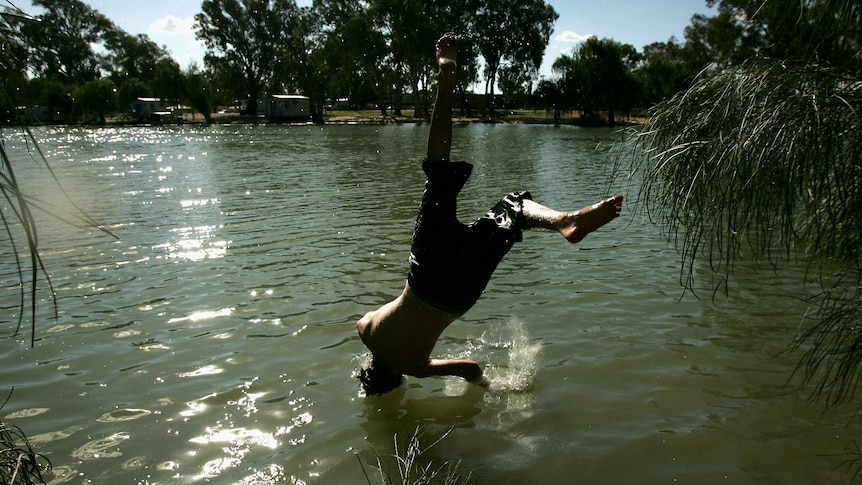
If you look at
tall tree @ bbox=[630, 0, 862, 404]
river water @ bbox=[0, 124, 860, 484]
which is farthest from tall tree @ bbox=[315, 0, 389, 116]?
tall tree @ bbox=[630, 0, 862, 404]

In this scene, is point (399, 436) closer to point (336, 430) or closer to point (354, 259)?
point (336, 430)

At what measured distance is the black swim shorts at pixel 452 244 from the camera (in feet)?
15.2

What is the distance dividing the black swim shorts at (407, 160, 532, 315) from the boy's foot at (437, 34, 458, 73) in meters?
0.81

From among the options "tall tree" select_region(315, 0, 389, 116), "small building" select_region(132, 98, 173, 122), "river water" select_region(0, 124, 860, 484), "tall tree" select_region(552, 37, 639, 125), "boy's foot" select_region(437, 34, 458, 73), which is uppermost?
"tall tree" select_region(315, 0, 389, 116)

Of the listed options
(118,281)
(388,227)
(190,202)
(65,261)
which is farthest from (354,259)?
(190,202)

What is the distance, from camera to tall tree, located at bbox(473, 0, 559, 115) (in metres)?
89.8

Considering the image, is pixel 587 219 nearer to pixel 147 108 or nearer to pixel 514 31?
pixel 514 31

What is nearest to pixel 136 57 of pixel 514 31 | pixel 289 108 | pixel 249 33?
pixel 249 33

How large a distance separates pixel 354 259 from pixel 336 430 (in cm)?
528

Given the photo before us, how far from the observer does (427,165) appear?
4.85m

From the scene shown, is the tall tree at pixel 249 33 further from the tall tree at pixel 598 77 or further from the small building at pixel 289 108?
the tall tree at pixel 598 77

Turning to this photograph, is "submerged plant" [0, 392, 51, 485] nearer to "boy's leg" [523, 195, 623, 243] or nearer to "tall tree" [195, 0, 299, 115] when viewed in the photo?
"boy's leg" [523, 195, 623, 243]

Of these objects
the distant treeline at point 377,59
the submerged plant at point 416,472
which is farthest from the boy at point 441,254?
the distant treeline at point 377,59

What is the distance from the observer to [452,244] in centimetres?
464
